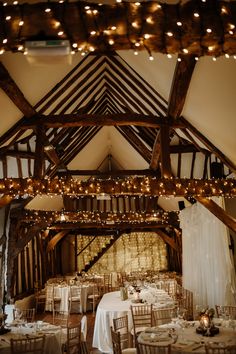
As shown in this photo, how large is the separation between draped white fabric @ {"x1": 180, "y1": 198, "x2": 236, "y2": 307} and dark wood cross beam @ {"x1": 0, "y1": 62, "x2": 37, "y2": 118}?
16.5 ft

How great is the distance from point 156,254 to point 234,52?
1818 centimetres

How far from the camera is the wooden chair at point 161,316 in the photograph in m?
7.84

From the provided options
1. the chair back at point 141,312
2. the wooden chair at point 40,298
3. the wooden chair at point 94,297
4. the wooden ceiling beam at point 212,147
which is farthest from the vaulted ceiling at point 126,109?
the wooden chair at point 40,298

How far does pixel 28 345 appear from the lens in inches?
239

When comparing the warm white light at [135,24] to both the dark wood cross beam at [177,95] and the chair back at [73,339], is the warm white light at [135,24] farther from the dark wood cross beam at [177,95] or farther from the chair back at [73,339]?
the chair back at [73,339]

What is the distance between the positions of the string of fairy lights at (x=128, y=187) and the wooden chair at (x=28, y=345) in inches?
101

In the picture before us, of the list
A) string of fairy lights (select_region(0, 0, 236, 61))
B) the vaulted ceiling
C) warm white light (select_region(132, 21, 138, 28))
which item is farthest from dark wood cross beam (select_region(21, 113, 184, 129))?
warm white light (select_region(132, 21, 138, 28))

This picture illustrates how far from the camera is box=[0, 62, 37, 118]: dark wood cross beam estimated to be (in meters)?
5.83

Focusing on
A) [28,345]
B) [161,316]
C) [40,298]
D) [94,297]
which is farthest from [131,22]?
[40,298]

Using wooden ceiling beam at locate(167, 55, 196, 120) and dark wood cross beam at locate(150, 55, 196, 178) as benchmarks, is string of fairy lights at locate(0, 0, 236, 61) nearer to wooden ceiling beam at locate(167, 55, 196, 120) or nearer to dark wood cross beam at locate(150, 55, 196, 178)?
dark wood cross beam at locate(150, 55, 196, 178)

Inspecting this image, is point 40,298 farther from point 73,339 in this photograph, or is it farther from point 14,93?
point 14,93

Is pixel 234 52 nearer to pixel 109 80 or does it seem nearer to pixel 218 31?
pixel 218 31

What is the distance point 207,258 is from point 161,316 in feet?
8.27

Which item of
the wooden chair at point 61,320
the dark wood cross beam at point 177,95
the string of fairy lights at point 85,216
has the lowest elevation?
the wooden chair at point 61,320
